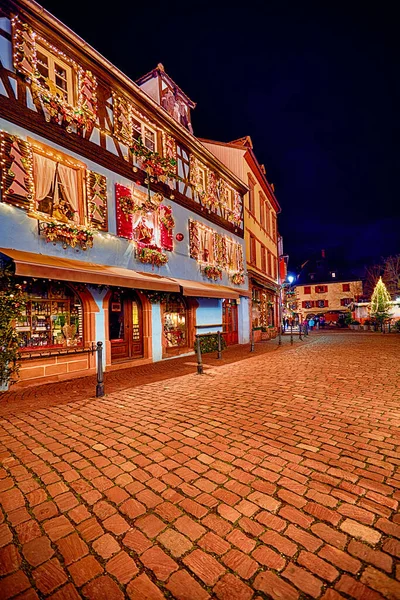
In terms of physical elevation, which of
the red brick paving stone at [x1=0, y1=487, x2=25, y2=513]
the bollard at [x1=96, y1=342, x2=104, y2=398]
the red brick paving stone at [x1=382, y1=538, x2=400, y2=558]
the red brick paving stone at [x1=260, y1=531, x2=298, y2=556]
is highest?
the bollard at [x1=96, y1=342, x2=104, y2=398]

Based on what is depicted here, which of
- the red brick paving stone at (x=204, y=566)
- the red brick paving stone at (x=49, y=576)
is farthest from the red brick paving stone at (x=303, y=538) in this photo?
the red brick paving stone at (x=49, y=576)

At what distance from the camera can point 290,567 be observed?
5.45 ft

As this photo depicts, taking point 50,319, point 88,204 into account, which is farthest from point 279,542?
point 88,204

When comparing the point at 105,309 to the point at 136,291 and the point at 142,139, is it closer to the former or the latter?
the point at 136,291

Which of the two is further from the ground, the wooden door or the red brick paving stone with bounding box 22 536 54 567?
the wooden door

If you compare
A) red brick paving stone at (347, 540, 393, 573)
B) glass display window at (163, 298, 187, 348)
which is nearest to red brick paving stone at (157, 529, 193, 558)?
red brick paving stone at (347, 540, 393, 573)

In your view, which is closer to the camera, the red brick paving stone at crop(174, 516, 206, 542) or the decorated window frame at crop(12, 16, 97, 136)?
the red brick paving stone at crop(174, 516, 206, 542)

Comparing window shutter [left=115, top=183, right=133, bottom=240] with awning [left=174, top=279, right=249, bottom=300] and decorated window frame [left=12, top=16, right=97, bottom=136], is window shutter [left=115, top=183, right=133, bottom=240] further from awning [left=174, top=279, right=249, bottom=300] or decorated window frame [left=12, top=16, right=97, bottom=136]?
awning [left=174, top=279, right=249, bottom=300]

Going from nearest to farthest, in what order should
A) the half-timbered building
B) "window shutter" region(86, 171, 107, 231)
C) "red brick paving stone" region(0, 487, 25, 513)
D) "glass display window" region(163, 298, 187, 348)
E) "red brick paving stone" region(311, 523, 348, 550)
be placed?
"red brick paving stone" region(311, 523, 348, 550), "red brick paving stone" region(0, 487, 25, 513), the half-timbered building, "window shutter" region(86, 171, 107, 231), "glass display window" region(163, 298, 187, 348)

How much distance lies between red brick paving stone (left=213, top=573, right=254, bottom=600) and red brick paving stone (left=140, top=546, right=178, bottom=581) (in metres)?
0.29

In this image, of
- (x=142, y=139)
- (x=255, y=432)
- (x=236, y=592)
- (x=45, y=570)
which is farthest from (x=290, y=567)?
(x=142, y=139)

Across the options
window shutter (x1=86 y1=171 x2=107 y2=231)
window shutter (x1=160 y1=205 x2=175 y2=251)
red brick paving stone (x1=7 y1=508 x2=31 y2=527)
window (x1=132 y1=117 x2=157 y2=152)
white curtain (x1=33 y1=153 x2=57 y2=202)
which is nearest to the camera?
red brick paving stone (x1=7 y1=508 x2=31 y2=527)

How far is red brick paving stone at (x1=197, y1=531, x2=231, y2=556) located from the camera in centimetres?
180

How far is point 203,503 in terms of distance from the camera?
2248mm
